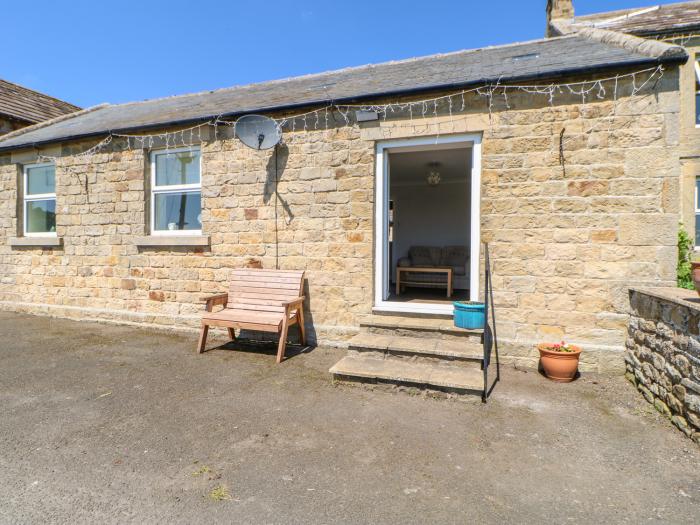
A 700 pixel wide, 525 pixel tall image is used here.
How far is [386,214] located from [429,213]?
5.79 meters

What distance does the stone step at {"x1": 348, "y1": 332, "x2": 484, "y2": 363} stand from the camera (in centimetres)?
408

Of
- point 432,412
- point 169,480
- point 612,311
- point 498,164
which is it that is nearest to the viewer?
point 169,480

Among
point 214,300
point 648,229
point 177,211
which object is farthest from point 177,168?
point 648,229

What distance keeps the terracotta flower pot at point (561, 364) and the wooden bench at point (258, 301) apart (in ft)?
9.79

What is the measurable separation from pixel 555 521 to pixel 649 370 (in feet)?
7.80

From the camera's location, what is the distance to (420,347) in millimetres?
4246

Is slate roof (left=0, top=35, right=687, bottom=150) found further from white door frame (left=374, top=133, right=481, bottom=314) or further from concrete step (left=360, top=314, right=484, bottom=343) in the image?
concrete step (left=360, top=314, right=484, bottom=343)

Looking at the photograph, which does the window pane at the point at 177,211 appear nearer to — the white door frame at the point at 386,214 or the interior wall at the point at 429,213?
the white door frame at the point at 386,214

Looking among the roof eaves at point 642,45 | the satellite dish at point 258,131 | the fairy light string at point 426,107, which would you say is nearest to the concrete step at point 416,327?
the fairy light string at point 426,107

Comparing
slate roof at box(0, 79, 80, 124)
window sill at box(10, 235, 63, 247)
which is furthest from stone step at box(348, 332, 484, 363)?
slate roof at box(0, 79, 80, 124)

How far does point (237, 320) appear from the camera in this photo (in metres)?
4.84

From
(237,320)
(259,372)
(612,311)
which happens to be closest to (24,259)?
(237,320)

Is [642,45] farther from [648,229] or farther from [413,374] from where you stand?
[413,374]

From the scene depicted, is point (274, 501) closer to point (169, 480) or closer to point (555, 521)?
point (169, 480)
